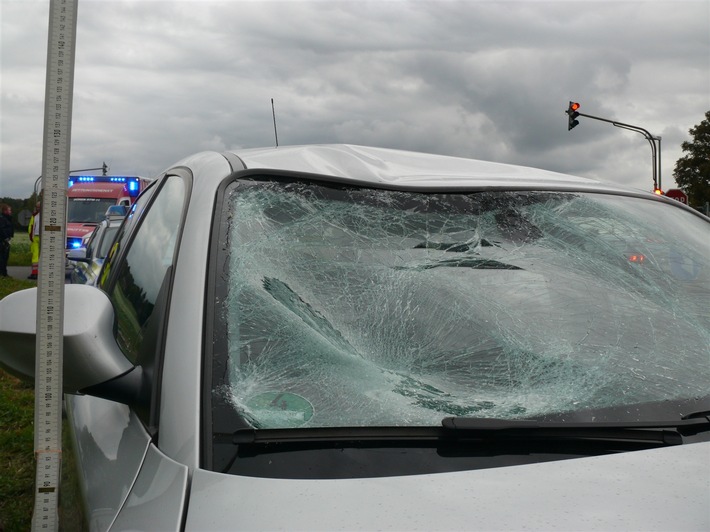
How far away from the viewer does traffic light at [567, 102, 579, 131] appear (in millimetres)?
19156

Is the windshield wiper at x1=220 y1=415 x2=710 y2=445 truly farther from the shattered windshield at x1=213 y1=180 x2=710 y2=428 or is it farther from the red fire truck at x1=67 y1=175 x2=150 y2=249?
the red fire truck at x1=67 y1=175 x2=150 y2=249

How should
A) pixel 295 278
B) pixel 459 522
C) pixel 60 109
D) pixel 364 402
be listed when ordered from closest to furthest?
pixel 459 522, pixel 364 402, pixel 295 278, pixel 60 109

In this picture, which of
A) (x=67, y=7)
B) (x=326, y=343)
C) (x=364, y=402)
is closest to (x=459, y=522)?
(x=364, y=402)

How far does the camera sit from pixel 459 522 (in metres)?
1.18

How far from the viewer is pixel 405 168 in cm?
221

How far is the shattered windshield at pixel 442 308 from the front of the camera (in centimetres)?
160

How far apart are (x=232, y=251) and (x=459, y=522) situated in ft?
2.84

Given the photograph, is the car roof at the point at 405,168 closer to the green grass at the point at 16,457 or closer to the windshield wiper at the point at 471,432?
the windshield wiper at the point at 471,432

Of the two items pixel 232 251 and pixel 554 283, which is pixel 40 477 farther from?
pixel 554 283

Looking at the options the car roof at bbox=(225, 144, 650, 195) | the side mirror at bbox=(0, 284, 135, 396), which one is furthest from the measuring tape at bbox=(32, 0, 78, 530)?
the car roof at bbox=(225, 144, 650, 195)

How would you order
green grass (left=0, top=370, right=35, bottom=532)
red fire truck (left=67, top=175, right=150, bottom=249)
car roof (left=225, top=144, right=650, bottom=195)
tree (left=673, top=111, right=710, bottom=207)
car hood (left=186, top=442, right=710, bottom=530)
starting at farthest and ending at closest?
tree (left=673, top=111, right=710, bottom=207)
red fire truck (left=67, top=175, right=150, bottom=249)
green grass (left=0, top=370, right=35, bottom=532)
car roof (left=225, top=144, right=650, bottom=195)
car hood (left=186, top=442, right=710, bottom=530)

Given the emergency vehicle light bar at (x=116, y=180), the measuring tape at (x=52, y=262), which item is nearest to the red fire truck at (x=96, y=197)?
the emergency vehicle light bar at (x=116, y=180)

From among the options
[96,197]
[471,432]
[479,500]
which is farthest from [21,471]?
[96,197]

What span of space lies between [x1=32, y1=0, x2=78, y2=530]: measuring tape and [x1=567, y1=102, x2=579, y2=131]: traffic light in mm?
18517
